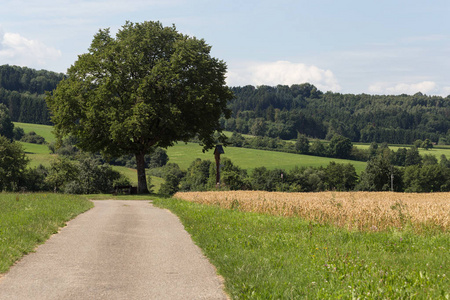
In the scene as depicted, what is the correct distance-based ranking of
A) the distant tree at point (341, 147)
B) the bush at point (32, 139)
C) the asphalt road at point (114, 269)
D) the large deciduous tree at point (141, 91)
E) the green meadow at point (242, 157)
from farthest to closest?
the distant tree at point (341, 147)
the bush at point (32, 139)
the green meadow at point (242, 157)
the large deciduous tree at point (141, 91)
the asphalt road at point (114, 269)

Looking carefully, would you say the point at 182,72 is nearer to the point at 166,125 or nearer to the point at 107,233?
the point at 166,125

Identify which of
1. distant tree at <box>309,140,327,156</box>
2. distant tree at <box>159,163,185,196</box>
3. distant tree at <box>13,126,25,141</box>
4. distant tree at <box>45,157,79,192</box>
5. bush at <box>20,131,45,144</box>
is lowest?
distant tree at <box>159,163,185,196</box>

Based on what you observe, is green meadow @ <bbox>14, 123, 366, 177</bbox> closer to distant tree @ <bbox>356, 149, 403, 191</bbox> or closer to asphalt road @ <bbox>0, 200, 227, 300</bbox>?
distant tree @ <bbox>356, 149, 403, 191</bbox>

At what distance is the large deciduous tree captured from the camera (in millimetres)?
40844

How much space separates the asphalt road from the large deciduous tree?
1006 inches

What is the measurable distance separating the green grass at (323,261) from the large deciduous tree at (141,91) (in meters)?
25.8

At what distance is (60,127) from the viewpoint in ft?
145

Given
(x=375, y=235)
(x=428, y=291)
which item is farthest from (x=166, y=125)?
(x=428, y=291)

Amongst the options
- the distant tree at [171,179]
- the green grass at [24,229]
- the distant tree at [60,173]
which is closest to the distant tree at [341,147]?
the distant tree at [171,179]

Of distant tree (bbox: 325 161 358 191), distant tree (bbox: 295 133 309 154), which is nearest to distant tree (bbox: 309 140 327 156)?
distant tree (bbox: 295 133 309 154)

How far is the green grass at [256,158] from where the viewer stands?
147 meters

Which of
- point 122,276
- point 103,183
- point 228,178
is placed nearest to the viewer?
point 122,276

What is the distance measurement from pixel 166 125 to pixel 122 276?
106 ft

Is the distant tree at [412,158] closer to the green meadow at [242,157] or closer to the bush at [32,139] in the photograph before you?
the green meadow at [242,157]
